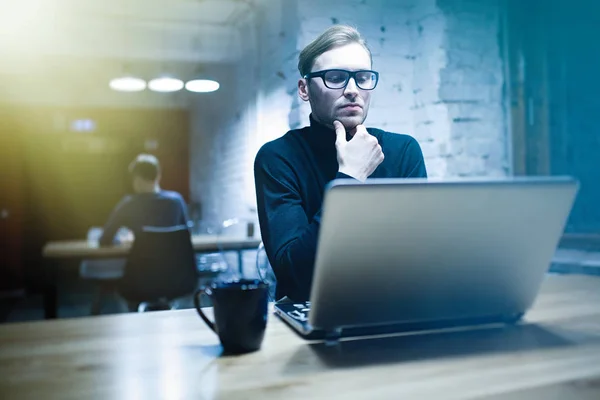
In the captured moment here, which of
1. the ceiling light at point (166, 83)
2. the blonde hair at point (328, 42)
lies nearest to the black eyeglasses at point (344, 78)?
the blonde hair at point (328, 42)

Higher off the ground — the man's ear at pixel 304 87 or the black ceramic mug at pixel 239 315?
the man's ear at pixel 304 87

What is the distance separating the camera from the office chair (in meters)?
2.90

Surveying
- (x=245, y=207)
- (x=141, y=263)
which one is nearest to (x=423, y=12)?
(x=141, y=263)

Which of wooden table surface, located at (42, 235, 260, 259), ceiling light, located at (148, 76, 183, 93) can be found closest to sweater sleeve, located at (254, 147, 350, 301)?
wooden table surface, located at (42, 235, 260, 259)

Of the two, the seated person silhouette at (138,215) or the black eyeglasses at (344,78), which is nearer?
the black eyeglasses at (344,78)

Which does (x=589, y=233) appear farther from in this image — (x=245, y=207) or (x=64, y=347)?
(x=245, y=207)

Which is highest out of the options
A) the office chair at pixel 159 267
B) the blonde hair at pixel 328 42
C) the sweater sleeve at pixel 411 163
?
the blonde hair at pixel 328 42

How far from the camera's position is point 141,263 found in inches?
115

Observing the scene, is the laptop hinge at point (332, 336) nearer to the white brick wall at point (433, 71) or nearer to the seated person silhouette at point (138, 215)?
the white brick wall at point (433, 71)

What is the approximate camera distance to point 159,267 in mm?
2926

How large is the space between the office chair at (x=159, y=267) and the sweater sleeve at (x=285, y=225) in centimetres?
168

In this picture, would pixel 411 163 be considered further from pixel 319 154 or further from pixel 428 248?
pixel 428 248

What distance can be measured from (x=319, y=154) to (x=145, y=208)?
216 cm

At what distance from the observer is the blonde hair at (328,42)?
1435 millimetres
